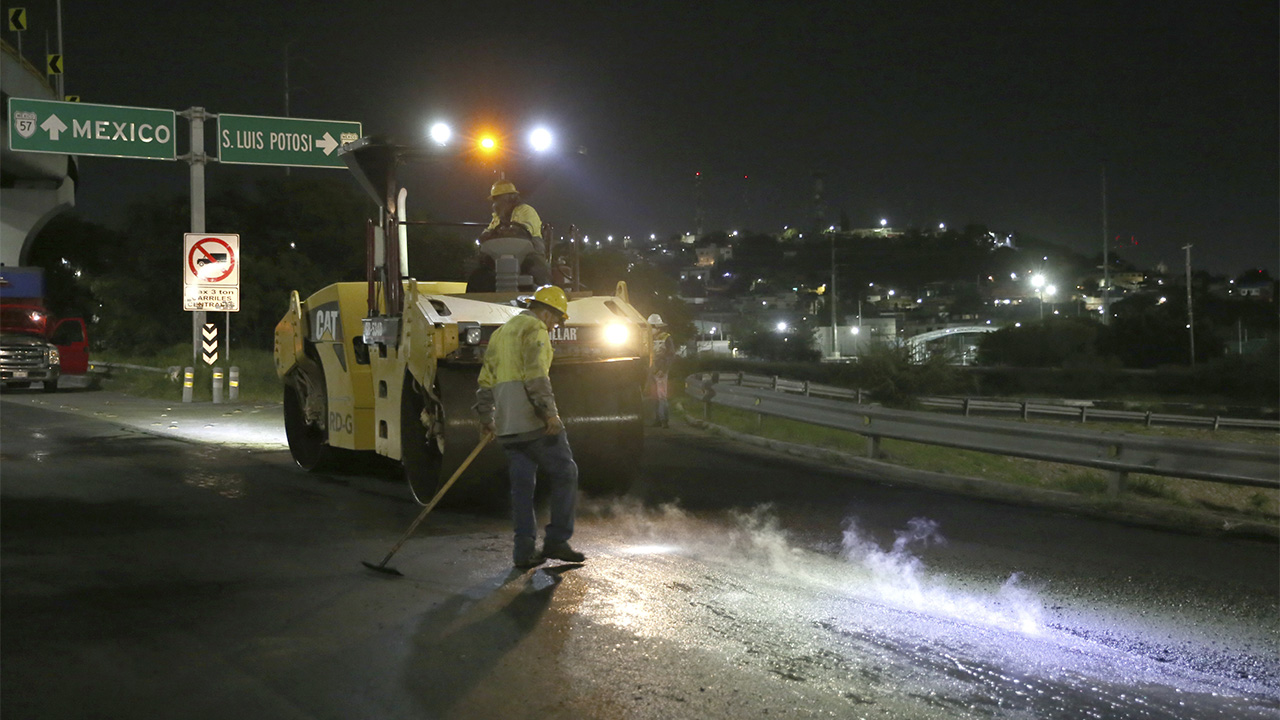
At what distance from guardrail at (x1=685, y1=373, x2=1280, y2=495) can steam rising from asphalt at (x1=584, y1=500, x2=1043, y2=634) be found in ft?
7.55

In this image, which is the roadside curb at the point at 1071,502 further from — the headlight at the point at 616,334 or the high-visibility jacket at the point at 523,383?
the high-visibility jacket at the point at 523,383

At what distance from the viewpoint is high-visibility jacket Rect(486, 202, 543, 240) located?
9.68 m

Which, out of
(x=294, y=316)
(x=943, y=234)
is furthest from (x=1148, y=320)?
(x=943, y=234)

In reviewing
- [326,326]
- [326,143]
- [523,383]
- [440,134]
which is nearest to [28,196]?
[326,143]

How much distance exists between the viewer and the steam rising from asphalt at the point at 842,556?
6.07 m

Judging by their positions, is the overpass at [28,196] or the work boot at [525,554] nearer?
the work boot at [525,554]

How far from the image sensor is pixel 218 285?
23547 mm

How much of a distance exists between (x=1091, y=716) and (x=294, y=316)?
8.68 meters

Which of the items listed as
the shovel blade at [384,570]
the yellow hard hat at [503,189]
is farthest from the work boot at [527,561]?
the yellow hard hat at [503,189]

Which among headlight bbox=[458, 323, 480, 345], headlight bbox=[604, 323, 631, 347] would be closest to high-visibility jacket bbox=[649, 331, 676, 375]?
headlight bbox=[604, 323, 631, 347]

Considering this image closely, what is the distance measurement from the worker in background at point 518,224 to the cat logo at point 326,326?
1.58 metres

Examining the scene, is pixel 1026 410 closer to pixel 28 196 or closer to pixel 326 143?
pixel 326 143

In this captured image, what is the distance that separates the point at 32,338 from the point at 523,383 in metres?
23.7

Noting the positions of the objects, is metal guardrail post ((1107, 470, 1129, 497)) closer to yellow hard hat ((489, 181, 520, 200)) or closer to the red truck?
yellow hard hat ((489, 181, 520, 200))
